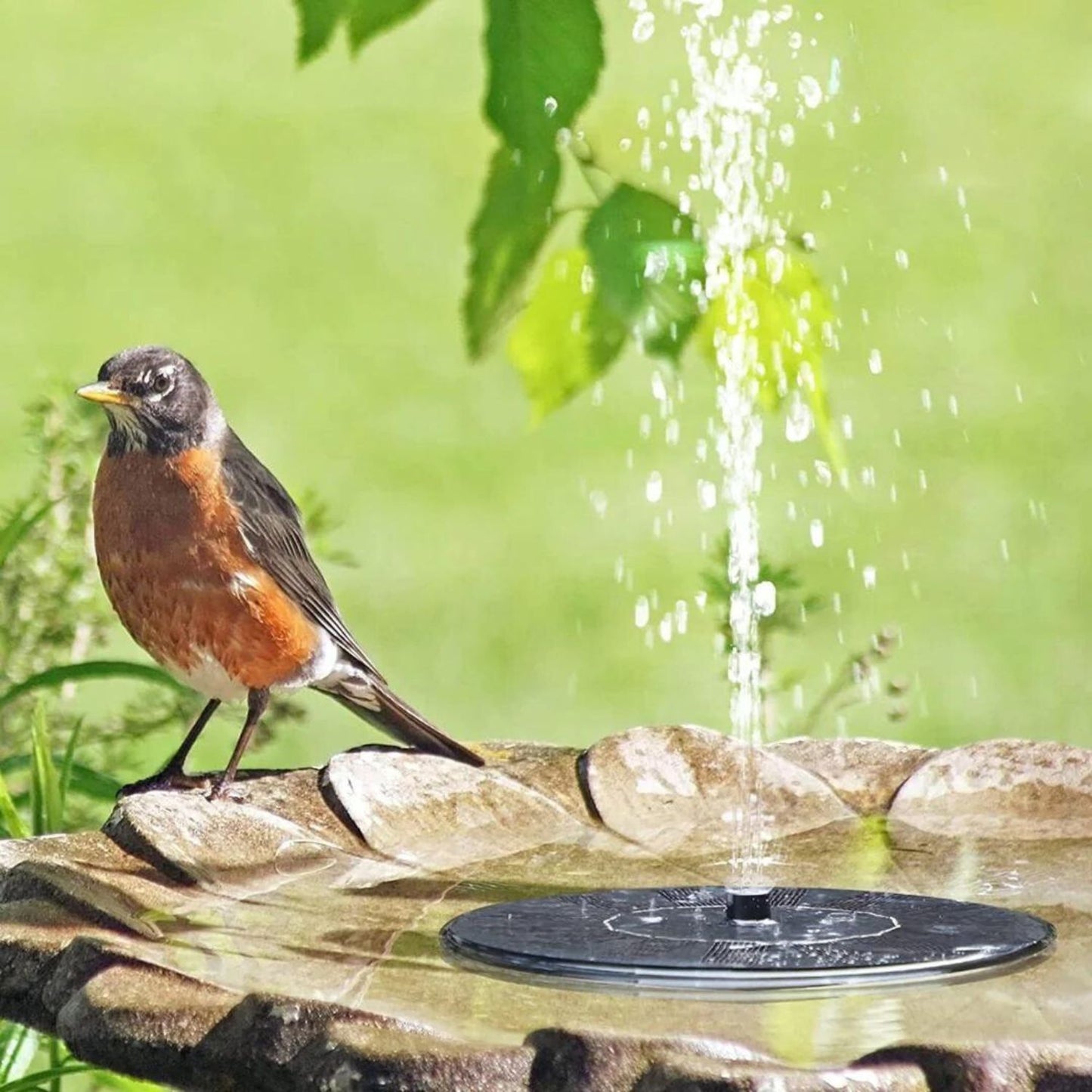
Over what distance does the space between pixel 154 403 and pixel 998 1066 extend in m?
1.53

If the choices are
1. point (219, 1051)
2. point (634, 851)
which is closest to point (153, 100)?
point (634, 851)

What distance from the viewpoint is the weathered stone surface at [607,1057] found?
4.51ft

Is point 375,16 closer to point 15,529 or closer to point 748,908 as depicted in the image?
point 748,908

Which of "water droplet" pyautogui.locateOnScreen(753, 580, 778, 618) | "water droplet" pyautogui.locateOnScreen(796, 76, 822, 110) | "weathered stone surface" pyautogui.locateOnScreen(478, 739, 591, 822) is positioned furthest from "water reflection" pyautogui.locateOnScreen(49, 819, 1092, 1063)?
"water droplet" pyautogui.locateOnScreen(796, 76, 822, 110)

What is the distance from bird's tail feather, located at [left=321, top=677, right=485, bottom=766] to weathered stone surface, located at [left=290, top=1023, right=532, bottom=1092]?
45.3 inches

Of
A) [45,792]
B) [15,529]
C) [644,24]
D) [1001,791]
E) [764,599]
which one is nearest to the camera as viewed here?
[1001,791]

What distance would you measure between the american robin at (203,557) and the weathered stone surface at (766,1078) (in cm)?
118

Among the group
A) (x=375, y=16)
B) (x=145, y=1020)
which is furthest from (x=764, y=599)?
(x=145, y=1020)

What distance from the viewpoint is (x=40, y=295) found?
607 centimetres

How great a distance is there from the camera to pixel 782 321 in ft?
5.96

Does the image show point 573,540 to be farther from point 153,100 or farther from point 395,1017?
point 395,1017

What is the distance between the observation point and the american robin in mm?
2527

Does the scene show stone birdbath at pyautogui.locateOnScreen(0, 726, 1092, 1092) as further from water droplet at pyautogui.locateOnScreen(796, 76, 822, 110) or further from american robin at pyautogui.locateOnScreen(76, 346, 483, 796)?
water droplet at pyautogui.locateOnScreen(796, 76, 822, 110)

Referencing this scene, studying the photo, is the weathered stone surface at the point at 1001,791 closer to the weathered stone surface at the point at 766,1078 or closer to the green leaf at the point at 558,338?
the green leaf at the point at 558,338
